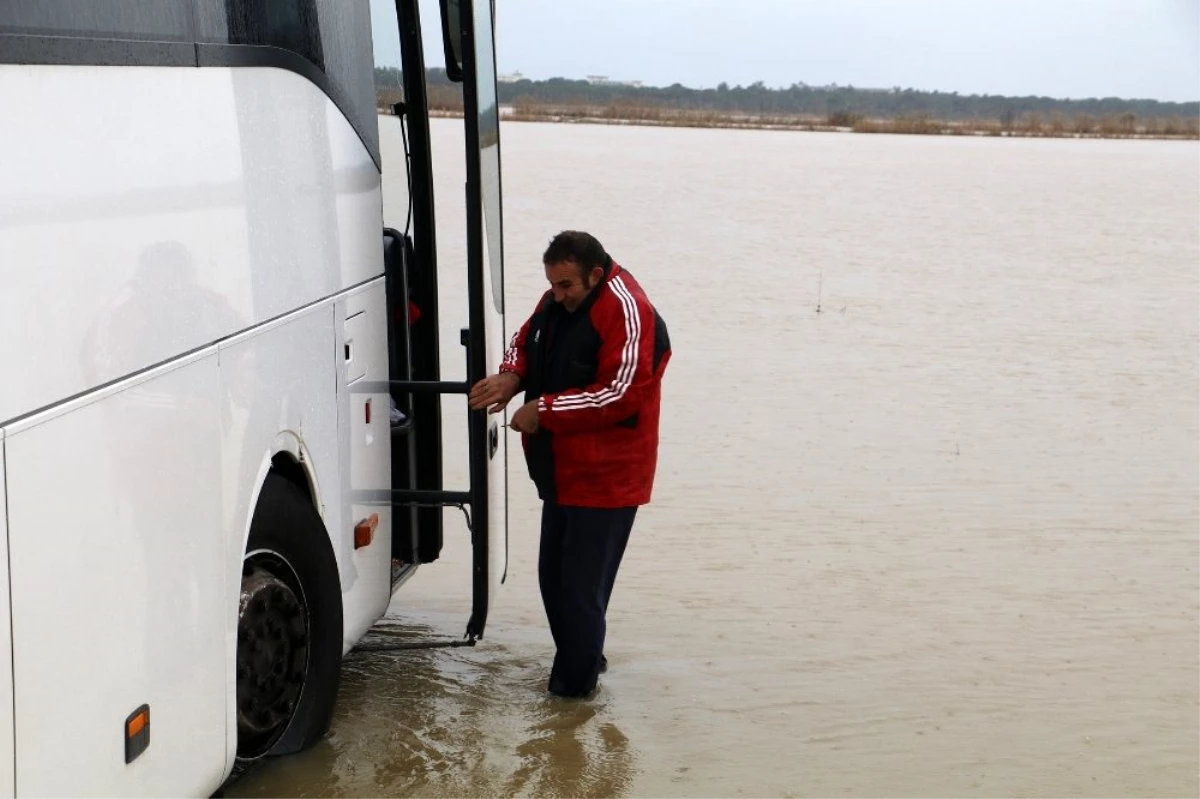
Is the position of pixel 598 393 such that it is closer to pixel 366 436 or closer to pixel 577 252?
pixel 577 252

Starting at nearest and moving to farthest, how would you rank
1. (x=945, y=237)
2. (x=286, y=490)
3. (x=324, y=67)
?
1. (x=286, y=490)
2. (x=324, y=67)
3. (x=945, y=237)

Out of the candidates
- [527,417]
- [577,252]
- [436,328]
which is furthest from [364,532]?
[577,252]

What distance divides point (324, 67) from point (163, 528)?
1815 mm

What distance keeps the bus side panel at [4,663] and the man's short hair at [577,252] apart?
301 centimetres

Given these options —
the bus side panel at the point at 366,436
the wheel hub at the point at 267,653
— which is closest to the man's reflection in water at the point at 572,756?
the bus side panel at the point at 366,436

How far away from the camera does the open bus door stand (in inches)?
208

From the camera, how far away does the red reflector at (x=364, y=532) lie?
5.19 meters

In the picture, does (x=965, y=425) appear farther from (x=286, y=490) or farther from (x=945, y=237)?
(x=945, y=237)

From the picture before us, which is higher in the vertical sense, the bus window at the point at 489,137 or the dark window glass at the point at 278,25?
the dark window glass at the point at 278,25

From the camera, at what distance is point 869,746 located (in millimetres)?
5918

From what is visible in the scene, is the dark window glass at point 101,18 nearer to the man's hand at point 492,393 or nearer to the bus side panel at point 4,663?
the bus side panel at point 4,663

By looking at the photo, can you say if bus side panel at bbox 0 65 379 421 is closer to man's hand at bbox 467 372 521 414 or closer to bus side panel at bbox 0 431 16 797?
bus side panel at bbox 0 431 16 797

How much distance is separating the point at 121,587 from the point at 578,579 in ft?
9.08

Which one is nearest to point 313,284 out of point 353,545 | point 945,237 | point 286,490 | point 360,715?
point 286,490
